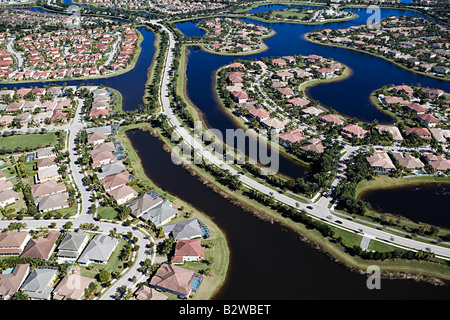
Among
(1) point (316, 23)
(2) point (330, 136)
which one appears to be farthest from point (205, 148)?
(1) point (316, 23)

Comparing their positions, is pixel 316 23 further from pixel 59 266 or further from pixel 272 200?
pixel 59 266

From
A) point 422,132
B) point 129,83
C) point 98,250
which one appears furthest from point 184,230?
point 129,83

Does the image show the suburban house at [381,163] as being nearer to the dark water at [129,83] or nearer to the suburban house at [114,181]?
the suburban house at [114,181]

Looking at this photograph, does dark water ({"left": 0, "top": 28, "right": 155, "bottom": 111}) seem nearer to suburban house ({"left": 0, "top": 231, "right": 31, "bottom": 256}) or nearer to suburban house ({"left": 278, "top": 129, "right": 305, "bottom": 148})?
suburban house ({"left": 278, "top": 129, "right": 305, "bottom": 148})

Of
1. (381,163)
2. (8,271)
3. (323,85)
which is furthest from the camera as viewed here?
(323,85)

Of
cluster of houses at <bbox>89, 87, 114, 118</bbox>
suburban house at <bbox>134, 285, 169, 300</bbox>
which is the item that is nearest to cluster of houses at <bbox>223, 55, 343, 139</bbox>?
cluster of houses at <bbox>89, 87, 114, 118</bbox>

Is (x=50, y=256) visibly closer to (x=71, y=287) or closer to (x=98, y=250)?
(x=98, y=250)

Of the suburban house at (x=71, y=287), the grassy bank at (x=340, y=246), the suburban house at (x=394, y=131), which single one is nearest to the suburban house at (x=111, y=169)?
the grassy bank at (x=340, y=246)
